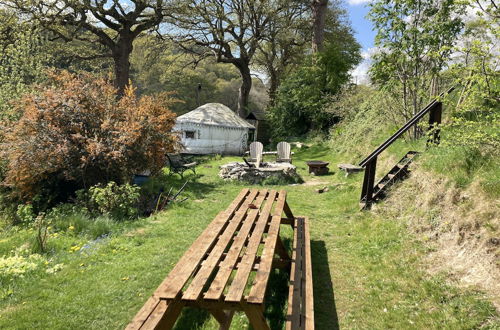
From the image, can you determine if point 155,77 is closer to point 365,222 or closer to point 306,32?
point 306,32

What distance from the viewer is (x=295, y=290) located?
343cm

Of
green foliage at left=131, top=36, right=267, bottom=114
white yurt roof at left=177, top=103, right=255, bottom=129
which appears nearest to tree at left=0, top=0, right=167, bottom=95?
white yurt roof at left=177, top=103, right=255, bottom=129

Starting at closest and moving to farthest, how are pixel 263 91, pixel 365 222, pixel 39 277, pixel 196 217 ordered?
pixel 39 277
pixel 365 222
pixel 196 217
pixel 263 91

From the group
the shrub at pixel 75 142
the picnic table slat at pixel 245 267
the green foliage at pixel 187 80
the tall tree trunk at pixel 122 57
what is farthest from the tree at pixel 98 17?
the picnic table slat at pixel 245 267

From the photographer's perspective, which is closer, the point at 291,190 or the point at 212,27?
the point at 291,190

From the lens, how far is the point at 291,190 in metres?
10.3

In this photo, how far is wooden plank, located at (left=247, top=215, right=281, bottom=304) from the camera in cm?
240

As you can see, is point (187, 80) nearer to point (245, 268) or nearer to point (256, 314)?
point (245, 268)

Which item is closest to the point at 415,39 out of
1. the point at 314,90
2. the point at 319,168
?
the point at 319,168

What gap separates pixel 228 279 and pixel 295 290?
0.80 meters

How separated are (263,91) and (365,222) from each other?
45.1 meters

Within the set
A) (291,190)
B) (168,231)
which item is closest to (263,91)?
(291,190)

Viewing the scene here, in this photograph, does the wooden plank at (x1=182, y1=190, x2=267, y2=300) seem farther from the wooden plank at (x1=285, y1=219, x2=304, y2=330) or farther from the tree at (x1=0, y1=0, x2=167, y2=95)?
the tree at (x1=0, y1=0, x2=167, y2=95)

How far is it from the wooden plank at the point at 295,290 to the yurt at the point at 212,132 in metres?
17.2
